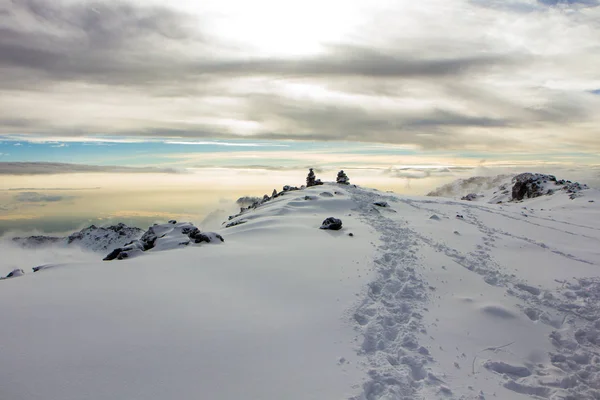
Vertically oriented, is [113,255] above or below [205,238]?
below

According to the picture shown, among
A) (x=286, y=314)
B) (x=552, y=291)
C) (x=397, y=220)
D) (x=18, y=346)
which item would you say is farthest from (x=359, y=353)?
(x=397, y=220)

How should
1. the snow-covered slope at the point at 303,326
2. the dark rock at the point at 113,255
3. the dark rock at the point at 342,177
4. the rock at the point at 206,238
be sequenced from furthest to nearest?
the dark rock at the point at 342,177 → the rock at the point at 206,238 → the dark rock at the point at 113,255 → the snow-covered slope at the point at 303,326

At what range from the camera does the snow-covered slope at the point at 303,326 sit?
685 centimetres

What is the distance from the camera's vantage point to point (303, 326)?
31.3 ft

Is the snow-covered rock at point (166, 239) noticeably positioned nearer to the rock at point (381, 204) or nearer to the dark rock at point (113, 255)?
the dark rock at point (113, 255)

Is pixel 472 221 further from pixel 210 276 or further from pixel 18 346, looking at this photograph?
pixel 18 346

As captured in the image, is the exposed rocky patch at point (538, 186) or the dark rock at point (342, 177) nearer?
the dark rock at point (342, 177)

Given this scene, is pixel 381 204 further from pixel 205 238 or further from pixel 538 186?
pixel 538 186

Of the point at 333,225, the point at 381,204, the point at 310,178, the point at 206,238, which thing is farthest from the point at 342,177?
the point at 206,238

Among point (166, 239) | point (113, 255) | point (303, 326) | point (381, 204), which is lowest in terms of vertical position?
point (303, 326)

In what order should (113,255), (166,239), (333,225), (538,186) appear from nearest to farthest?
(113,255)
(166,239)
(333,225)
(538,186)

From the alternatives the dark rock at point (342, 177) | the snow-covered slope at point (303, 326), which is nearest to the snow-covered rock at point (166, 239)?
the snow-covered slope at point (303, 326)

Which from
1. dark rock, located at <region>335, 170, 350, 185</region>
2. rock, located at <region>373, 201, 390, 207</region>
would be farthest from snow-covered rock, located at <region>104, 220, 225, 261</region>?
dark rock, located at <region>335, 170, 350, 185</region>

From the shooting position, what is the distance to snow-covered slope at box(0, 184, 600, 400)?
22.5ft
